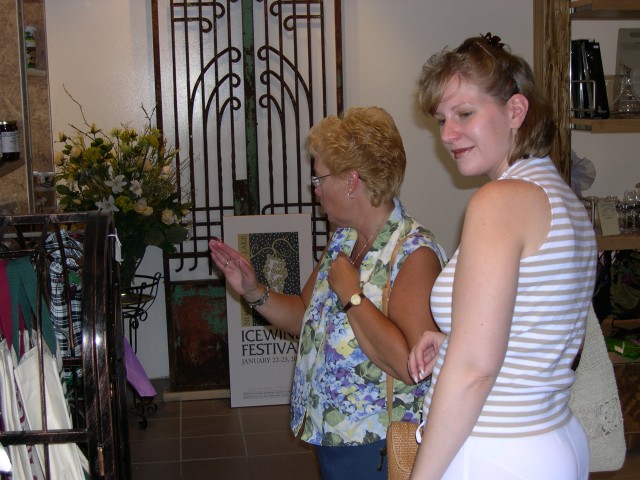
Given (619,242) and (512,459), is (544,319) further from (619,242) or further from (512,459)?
(619,242)

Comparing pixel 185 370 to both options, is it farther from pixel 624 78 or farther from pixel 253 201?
pixel 624 78

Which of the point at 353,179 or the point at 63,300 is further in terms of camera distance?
the point at 353,179

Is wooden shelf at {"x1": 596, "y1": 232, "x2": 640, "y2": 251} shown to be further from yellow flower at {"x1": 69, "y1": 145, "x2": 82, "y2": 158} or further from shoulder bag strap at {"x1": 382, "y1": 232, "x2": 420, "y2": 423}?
yellow flower at {"x1": 69, "y1": 145, "x2": 82, "y2": 158}

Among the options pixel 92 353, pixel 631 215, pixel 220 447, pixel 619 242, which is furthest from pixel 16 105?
pixel 631 215

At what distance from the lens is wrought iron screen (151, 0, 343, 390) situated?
15.3 ft

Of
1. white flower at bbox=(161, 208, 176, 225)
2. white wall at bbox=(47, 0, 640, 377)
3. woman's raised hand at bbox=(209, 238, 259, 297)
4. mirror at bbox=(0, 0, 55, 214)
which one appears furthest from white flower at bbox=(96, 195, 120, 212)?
woman's raised hand at bbox=(209, 238, 259, 297)

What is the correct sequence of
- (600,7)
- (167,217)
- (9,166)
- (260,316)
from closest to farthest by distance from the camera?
(9,166) → (600,7) → (167,217) → (260,316)

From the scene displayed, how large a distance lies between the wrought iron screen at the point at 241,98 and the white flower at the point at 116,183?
30.4 inches

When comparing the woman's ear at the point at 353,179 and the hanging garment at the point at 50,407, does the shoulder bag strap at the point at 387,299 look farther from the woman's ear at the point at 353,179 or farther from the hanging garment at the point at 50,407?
the hanging garment at the point at 50,407

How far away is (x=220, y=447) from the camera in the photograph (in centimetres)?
415

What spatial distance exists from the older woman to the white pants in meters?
0.48

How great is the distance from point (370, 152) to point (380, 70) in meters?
2.80

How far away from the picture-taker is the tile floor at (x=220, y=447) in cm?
385

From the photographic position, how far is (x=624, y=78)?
383 cm
